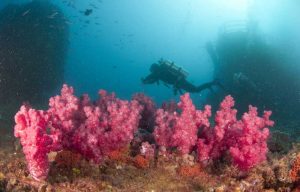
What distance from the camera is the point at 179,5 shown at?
479ft

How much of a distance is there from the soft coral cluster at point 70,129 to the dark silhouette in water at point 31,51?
1250cm

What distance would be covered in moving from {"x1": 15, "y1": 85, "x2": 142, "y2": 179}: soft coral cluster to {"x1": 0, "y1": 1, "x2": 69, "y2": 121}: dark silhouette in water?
12.5m

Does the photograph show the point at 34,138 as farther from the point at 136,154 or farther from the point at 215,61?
the point at 215,61

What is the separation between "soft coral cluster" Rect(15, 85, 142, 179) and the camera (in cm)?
360

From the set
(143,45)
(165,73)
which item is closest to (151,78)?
(165,73)

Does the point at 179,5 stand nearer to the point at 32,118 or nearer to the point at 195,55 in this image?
the point at 195,55

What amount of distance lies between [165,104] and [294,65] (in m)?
18.0

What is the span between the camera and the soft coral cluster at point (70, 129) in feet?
11.8

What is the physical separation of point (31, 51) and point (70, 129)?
1637cm

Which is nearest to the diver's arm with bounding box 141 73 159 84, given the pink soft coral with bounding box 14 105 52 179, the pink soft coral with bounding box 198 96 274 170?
the pink soft coral with bounding box 198 96 274 170

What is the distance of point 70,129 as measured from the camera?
4.38 meters

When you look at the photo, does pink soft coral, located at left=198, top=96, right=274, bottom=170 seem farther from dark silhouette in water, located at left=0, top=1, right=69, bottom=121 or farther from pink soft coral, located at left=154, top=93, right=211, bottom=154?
dark silhouette in water, located at left=0, top=1, right=69, bottom=121

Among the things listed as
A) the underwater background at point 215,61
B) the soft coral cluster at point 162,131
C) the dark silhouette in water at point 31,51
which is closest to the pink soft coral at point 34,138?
the soft coral cluster at point 162,131

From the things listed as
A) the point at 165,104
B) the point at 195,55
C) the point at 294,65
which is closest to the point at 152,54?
the point at 195,55
